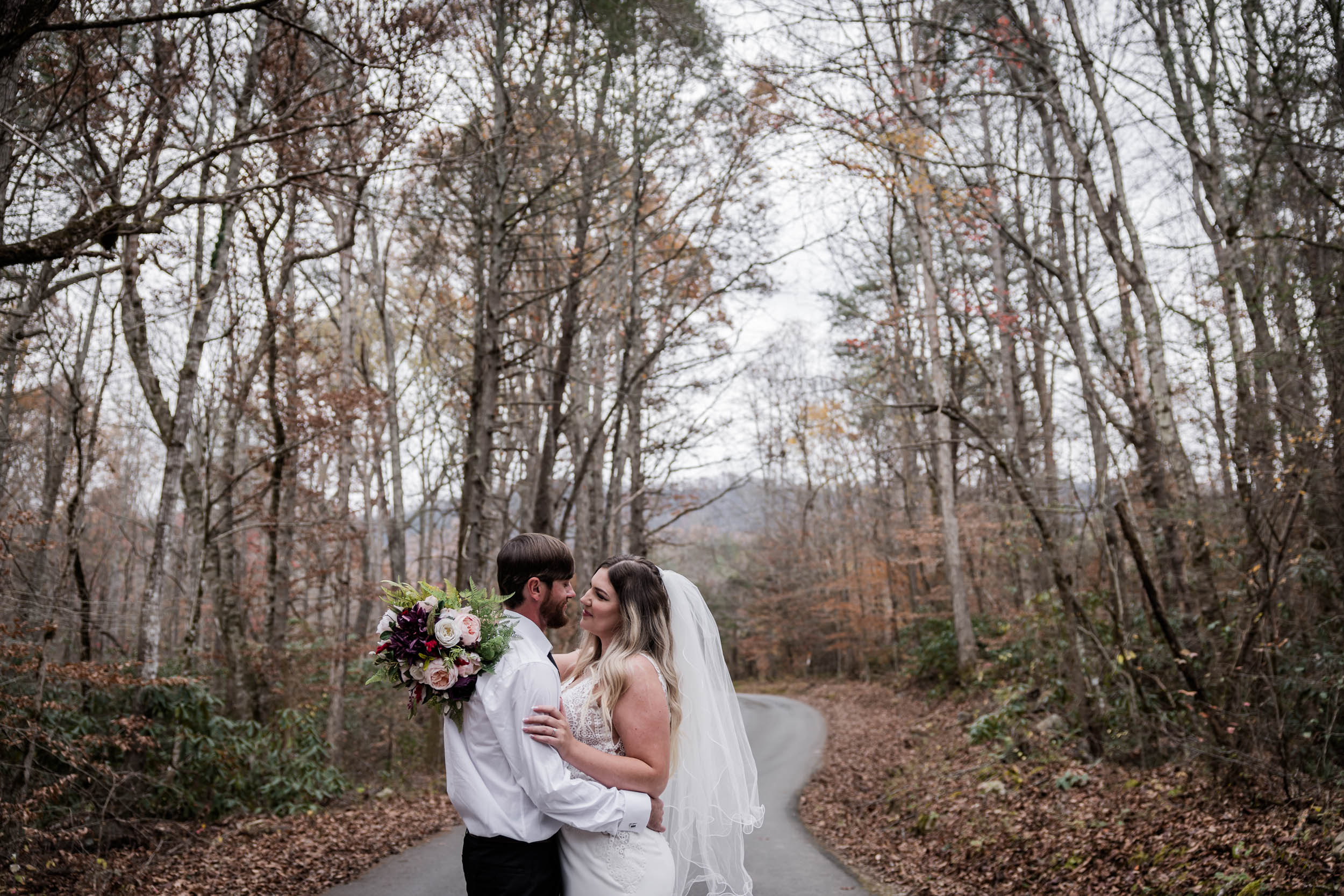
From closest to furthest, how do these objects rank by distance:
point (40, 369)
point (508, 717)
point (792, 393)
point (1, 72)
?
1. point (508, 717)
2. point (1, 72)
3. point (40, 369)
4. point (792, 393)

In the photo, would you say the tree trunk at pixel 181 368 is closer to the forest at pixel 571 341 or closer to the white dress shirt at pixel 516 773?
the forest at pixel 571 341

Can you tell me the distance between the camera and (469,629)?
112 inches

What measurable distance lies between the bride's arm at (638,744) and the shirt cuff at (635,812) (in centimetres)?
4

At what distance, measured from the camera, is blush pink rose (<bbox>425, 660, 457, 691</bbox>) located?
2.79 metres

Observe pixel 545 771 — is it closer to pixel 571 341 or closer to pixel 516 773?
pixel 516 773

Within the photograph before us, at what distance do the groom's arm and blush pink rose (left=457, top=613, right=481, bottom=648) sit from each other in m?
0.19

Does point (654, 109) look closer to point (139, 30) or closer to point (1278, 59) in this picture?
point (139, 30)

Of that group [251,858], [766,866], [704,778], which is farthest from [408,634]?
[766,866]

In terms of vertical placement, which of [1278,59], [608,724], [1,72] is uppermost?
[1278,59]

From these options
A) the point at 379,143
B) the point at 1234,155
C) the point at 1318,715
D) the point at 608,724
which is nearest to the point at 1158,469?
the point at 1318,715

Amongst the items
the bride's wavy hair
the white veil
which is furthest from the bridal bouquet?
the white veil

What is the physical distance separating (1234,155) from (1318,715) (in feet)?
22.8

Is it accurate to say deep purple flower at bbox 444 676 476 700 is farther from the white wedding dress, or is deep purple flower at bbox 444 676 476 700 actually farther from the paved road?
the paved road

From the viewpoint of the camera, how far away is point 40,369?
12.2 meters
